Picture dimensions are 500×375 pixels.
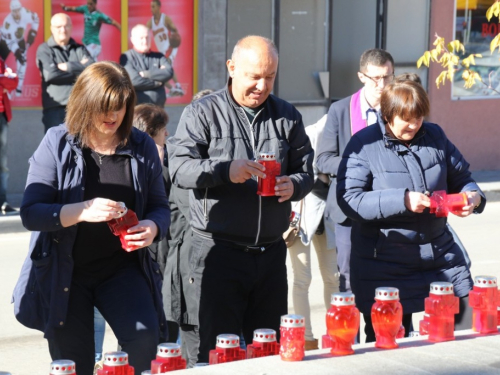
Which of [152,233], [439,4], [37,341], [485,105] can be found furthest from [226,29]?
[152,233]

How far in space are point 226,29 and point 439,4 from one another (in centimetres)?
405

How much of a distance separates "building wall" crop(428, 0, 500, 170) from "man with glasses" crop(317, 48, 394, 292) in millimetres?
9781

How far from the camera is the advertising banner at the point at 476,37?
16266 millimetres

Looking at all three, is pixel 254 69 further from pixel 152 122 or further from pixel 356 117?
pixel 356 117

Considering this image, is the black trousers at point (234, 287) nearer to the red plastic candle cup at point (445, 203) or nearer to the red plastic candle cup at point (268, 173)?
the red plastic candle cup at point (268, 173)

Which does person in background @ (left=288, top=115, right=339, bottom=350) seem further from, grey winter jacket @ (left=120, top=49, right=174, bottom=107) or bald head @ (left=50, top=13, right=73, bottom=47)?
grey winter jacket @ (left=120, top=49, right=174, bottom=107)

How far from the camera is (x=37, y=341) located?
7.04 m

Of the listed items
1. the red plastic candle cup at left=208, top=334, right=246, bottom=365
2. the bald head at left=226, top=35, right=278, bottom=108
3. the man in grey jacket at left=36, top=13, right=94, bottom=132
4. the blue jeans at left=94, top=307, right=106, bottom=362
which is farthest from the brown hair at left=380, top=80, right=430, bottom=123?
the man in grey jacket at left=36, top=13, right=94, bottom=132

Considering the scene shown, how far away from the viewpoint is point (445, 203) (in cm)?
487

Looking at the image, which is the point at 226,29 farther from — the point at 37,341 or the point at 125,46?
the point at 37,341

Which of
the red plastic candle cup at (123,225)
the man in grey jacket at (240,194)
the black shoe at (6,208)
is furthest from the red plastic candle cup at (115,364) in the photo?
the black shoe at (6,208)

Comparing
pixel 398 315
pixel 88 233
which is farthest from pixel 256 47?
pixel 398 315

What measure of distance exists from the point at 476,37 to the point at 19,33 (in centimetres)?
805

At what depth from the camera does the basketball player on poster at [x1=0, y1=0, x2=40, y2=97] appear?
12.2 metres
